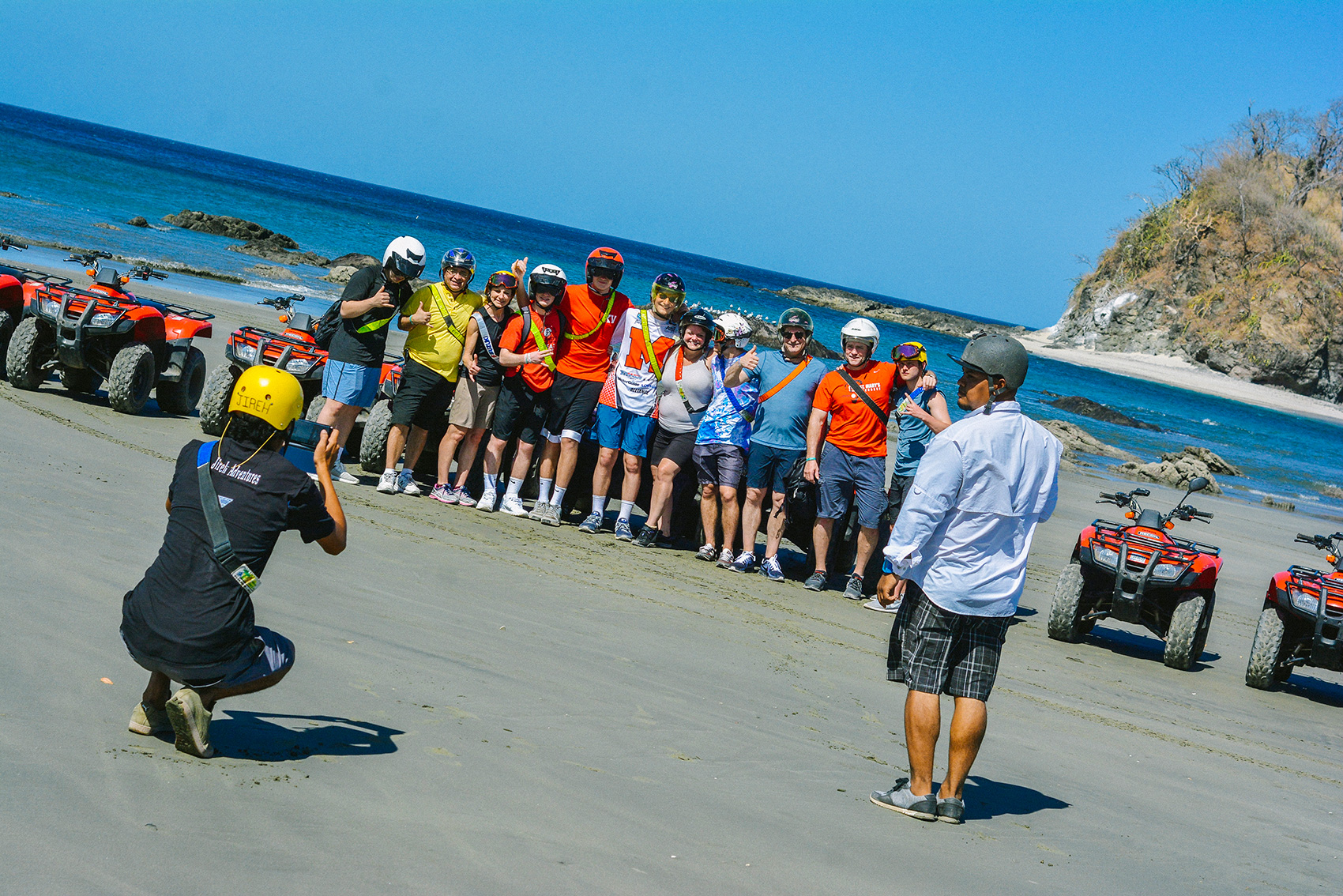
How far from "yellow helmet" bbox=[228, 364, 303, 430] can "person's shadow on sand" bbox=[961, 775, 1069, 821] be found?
3.15m

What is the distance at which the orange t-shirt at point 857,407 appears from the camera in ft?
27.8

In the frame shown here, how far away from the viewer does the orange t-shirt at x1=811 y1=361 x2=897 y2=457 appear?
8461 mm

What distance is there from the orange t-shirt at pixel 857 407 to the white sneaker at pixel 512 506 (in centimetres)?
257

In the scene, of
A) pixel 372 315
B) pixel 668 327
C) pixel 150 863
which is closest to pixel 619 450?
pixel 668 327

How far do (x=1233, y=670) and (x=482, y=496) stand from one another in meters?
6.30

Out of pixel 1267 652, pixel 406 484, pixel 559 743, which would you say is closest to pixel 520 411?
pixel 406 484

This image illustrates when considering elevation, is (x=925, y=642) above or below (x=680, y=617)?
above

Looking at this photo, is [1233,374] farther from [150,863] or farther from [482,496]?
[150,863]

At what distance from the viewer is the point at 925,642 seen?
440cm

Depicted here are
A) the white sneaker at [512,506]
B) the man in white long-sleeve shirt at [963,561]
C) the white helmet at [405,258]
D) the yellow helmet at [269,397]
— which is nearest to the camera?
the yellow helmet at [269,397]

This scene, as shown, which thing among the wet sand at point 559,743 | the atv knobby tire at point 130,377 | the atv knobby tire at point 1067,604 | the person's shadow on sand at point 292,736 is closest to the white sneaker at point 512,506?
the wet sand at point 559,743

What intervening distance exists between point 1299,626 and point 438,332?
704 centimetres

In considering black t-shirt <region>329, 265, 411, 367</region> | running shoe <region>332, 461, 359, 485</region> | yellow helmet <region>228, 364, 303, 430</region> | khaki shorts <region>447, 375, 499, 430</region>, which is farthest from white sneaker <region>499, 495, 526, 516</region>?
yellow helmet <region>228, 364, 303, 430</region>

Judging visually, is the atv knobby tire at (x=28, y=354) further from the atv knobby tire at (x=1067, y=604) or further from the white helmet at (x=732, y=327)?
the atv knobby tire at (x=1067, y=604)
